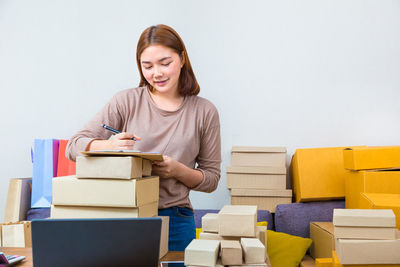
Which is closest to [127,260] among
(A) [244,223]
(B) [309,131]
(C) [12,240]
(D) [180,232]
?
(A) [244,223]

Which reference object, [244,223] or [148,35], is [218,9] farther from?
[244,223]

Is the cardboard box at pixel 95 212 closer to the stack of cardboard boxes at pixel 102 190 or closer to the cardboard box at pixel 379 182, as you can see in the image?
the stack of cardboard boxes at pixel 102 190

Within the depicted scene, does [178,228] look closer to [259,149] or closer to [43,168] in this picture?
[259,149]

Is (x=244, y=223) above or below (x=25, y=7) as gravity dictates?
below

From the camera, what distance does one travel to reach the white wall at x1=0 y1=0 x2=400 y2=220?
285cm

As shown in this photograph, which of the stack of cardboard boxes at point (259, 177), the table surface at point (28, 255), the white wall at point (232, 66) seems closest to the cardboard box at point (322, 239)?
the stack of cardboard boxes at point (259, 177)

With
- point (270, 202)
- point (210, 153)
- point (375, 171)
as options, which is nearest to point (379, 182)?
point (375, 171)

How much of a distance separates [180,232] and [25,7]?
7.77 ft

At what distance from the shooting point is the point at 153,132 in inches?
57.9

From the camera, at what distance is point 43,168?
2609 mm

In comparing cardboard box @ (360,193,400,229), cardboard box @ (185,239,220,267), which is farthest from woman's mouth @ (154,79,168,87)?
cardboard box @ (360,193,400,229)

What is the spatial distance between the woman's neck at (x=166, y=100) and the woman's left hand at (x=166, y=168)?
0.89 feet

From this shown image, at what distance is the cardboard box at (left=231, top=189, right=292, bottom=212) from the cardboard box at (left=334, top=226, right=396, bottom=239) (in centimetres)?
123

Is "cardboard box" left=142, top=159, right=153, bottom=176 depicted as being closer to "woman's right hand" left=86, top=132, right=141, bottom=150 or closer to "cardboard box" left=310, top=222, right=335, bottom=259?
"woman's right hand" left=86, top=132, right=141, bottom=150
